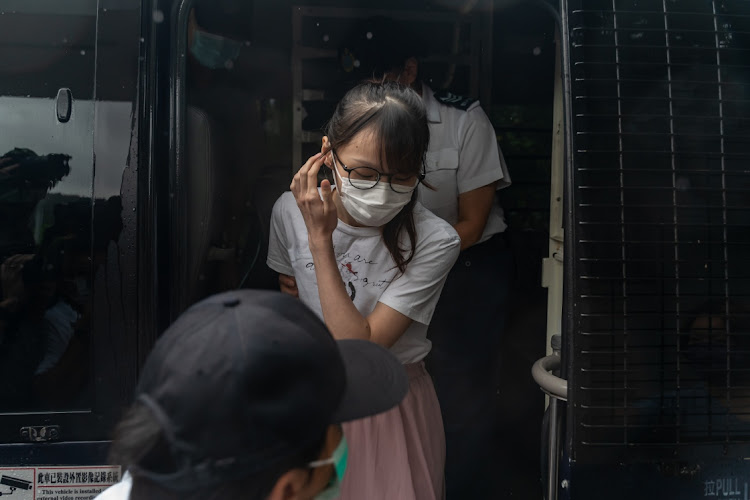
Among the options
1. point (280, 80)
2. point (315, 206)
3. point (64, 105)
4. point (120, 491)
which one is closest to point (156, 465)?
point (120, 491)

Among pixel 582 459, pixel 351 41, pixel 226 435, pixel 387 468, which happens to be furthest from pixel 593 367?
pixel 351 41

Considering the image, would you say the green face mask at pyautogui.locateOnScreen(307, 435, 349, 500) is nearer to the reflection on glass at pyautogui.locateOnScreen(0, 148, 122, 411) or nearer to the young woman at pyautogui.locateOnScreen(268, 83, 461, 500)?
the young woman at pyautogui.locateOnScreen(268, 83, 461, 500)

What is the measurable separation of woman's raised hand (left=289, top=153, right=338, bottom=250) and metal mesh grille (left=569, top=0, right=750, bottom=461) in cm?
62

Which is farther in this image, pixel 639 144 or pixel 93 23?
pixel 93 23

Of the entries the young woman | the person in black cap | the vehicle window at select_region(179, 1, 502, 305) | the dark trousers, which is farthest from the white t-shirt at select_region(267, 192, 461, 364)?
the vehicle window at select_region(179, 1, 502, 305)

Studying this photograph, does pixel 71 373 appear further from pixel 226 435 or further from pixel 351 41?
pixel 351 41

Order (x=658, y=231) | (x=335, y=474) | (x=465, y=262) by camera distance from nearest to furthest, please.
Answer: (x=335, y=474) < (x=658, y=231) < (x=465, y=262)

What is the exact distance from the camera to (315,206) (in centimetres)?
183

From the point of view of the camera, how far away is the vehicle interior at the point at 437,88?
3459 mm

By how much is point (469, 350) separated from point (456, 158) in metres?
0.87

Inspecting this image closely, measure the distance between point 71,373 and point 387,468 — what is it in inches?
35.1

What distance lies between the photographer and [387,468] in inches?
72.1

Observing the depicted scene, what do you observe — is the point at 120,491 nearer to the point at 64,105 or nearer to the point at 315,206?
the point at 315,206

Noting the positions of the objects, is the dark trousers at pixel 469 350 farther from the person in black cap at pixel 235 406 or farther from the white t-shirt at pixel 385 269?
the person in black cap at pixel 235 406
